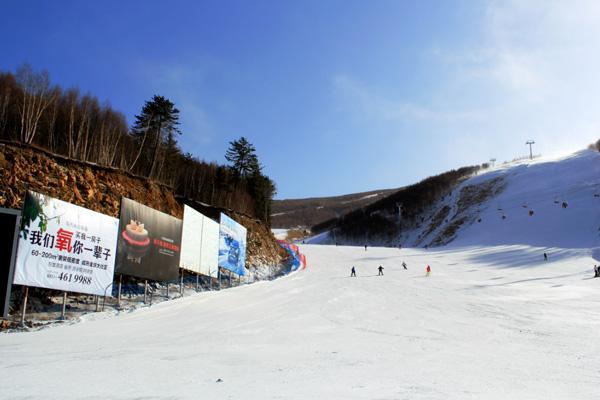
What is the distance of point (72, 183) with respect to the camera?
72.5 feet

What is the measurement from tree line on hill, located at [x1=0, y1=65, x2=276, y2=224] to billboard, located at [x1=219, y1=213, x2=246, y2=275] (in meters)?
5.60

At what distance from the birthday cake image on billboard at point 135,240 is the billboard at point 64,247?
89 centimetres

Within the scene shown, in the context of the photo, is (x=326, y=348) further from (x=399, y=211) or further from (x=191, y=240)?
(x=399, y=211)

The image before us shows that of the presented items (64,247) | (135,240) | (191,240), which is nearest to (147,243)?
(135,240)

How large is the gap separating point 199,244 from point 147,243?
15.8ft

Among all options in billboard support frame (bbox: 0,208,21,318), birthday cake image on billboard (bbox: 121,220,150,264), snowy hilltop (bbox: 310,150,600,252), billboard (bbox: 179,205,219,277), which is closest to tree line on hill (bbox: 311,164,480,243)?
snowy hilltop (bbox: 310,150,600,252)

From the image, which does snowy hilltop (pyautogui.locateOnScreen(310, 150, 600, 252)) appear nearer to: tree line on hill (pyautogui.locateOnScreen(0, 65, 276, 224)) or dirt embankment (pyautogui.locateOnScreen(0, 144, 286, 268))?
tree line on hill (pyautogui.locateOnScreen(0, 65, 276, 224))

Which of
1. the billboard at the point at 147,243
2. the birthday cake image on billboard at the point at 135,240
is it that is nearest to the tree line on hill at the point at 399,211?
the billboard at the point at 147,243

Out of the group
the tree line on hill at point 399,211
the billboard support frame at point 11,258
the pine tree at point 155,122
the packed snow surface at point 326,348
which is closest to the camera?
the packed snow surface at point 326,348

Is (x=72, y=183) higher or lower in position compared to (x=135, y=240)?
higher

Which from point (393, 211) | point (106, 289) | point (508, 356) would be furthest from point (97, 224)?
point (393, 211)

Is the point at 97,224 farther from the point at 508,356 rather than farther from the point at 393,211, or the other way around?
the point at 393,211

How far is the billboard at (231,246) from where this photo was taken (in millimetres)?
29781

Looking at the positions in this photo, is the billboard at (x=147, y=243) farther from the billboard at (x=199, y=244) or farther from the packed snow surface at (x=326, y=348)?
the packed snow surface at (x=326, y=348)
